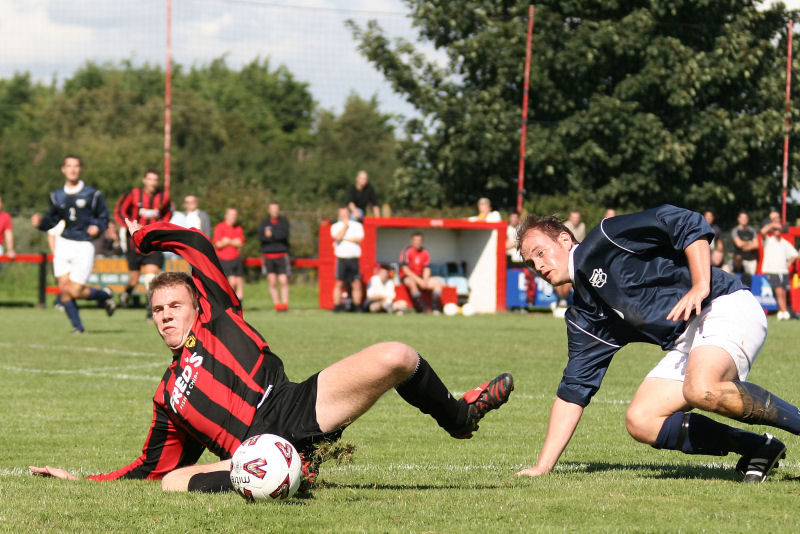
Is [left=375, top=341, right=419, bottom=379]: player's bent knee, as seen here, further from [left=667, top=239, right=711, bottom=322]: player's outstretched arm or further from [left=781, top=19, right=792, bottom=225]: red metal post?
[left=781, top=19, right=792, bottom=225]: red metal post

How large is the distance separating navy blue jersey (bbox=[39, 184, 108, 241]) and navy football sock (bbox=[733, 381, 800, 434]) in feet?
35.7

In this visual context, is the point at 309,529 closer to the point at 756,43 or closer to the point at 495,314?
the point at 495,314

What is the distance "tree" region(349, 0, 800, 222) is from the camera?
30.6 m

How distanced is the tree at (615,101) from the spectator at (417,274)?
8670 millimetres

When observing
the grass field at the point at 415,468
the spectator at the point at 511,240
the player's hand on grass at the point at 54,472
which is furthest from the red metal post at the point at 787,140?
the player's hand on grass at the point at 54,472

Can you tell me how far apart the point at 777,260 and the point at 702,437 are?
1671cm

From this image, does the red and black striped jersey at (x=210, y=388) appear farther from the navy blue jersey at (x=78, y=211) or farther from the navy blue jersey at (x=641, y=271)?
the navy blue jersey at (x=78, y=211)

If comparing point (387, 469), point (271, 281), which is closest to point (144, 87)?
point (271, 281)

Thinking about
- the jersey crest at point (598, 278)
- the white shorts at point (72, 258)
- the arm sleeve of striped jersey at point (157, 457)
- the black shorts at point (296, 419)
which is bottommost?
the arm sleeve of striped jersey at point (157, 457)

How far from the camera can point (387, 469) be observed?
18.5 feet

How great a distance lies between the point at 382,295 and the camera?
2117 cm

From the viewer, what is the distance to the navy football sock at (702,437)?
16.8 feet

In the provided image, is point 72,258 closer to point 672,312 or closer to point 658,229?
point 658,229

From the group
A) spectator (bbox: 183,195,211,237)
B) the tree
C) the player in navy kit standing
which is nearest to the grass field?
the player in navy kit standing
